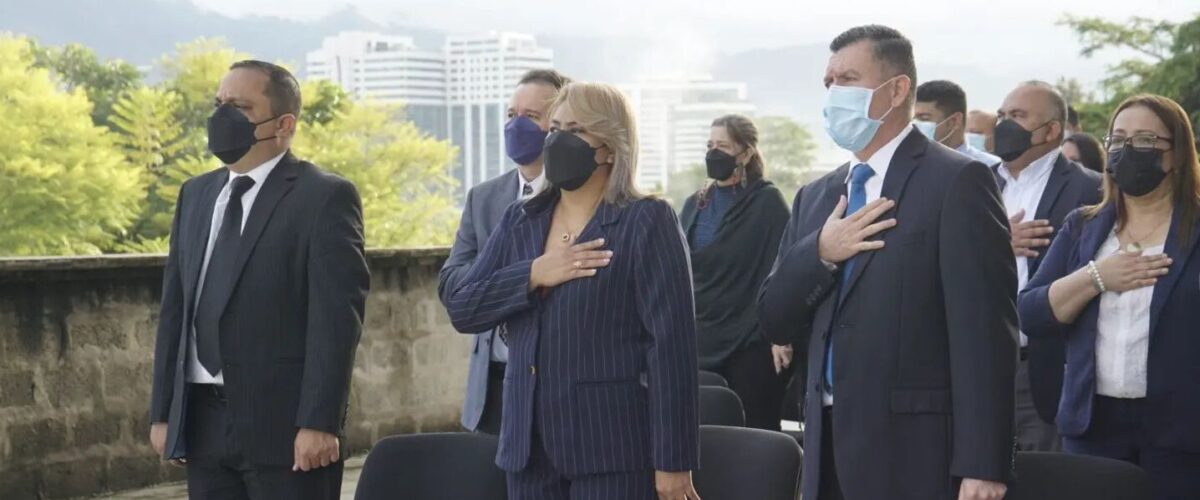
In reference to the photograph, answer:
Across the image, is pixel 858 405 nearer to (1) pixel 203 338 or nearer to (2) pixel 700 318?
(1) pixel 203 338

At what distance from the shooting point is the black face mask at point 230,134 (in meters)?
3.66

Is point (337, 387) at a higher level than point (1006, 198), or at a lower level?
lower

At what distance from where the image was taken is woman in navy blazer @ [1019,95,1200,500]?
11.6 ft

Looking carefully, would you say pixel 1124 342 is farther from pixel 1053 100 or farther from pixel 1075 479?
pixel 1053 100

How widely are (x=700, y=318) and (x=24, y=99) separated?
129ft

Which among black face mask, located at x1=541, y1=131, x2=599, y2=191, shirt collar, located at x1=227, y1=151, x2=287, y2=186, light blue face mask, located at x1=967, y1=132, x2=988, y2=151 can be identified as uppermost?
black face mask, located at x1=541, y1=131, x2=599, y2=191

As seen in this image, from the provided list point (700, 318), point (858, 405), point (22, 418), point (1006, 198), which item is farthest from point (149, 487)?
point (858, 405)

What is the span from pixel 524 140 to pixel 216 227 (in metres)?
1.01

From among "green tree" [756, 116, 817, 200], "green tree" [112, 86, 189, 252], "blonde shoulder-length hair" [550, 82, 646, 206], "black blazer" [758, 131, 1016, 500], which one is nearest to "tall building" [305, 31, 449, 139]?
"green tree" [756, 116, 817, 200]

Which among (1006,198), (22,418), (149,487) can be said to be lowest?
(149,487)

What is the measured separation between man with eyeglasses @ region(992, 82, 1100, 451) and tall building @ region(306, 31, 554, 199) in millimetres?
68505

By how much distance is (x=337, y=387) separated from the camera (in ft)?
11.7

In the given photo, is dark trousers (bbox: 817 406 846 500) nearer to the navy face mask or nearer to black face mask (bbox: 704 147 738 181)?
the navy face mask

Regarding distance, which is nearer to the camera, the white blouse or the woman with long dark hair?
the white blouse
